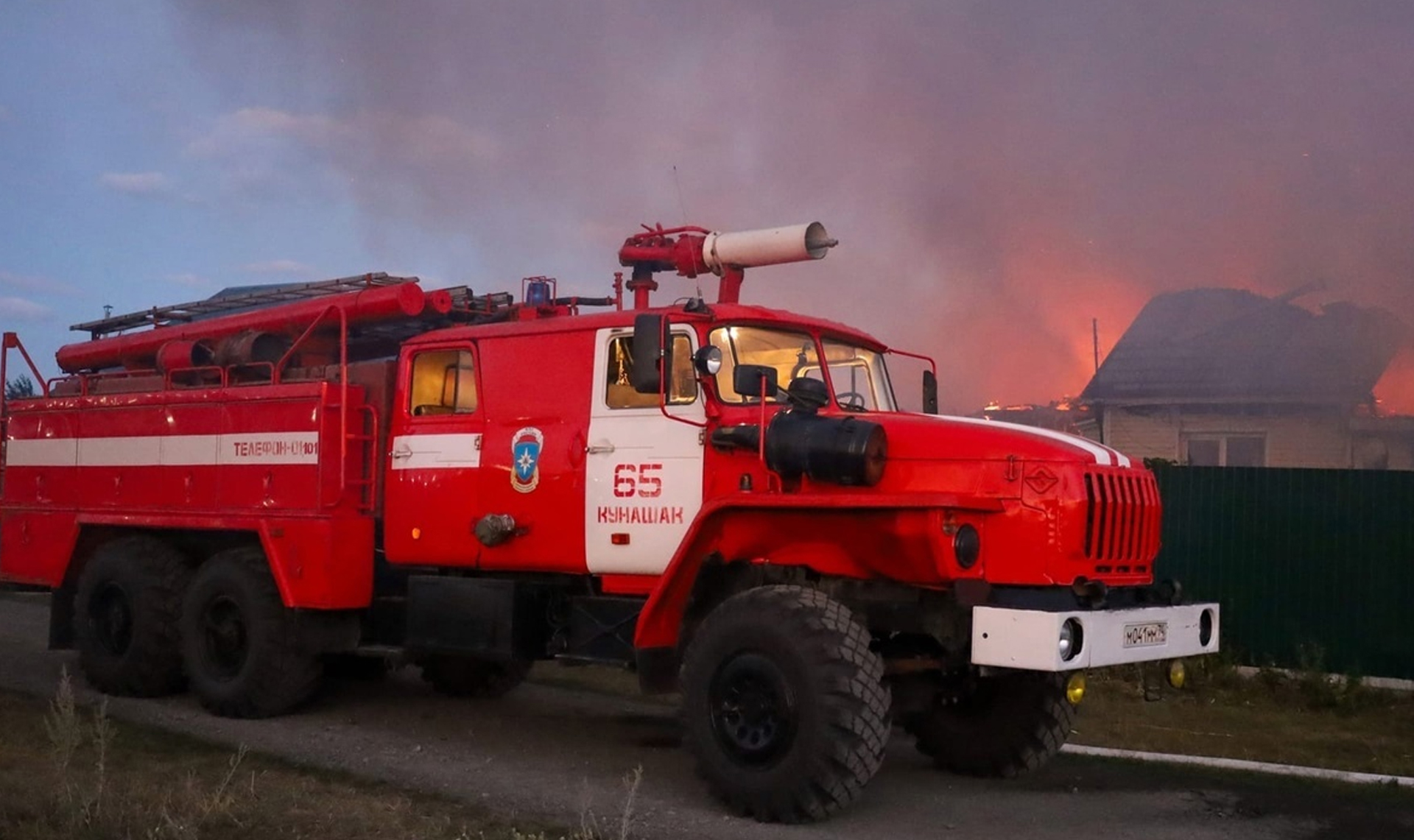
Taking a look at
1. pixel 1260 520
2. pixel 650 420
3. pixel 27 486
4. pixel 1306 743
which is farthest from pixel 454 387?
pixel 1260 520

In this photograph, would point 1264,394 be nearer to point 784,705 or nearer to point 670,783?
point 670,783

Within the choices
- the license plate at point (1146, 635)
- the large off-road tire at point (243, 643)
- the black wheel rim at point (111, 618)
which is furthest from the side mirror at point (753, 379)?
the black wheel rim at point (111, 618)

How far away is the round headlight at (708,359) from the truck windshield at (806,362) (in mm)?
177

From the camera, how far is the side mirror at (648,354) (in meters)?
7.43

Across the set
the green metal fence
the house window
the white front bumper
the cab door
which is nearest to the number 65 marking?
the cab door

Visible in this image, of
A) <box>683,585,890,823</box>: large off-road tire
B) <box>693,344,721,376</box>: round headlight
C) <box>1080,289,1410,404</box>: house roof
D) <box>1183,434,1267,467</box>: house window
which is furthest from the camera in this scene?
<box>1183,434,1267,467</box>: house window

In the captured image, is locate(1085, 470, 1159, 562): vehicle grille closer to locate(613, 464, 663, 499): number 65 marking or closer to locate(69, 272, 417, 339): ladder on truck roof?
locate(613, 464, 663, 499): number 65 marking

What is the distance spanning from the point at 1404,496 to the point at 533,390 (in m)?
7.45

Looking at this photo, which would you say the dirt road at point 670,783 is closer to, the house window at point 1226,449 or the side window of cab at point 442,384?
the side window of cab at point 442,384

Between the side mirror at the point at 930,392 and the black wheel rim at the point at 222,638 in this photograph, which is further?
the black wheel rim at the point at 222,638

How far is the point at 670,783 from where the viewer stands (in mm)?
7977

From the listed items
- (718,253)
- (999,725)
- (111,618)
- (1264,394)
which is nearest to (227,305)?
(111,618)

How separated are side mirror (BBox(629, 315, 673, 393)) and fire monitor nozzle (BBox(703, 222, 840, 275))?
141cm

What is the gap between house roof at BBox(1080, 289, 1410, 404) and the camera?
1677 cm
